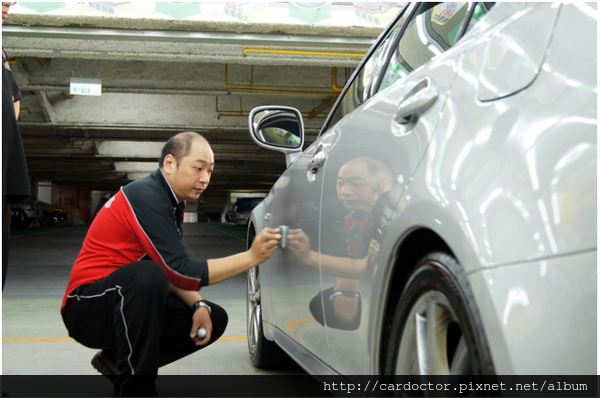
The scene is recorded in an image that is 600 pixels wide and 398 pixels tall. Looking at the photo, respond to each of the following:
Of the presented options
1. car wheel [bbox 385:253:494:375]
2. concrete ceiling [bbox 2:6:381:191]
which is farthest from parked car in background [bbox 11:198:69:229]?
car wheel [bbox 385:253:494:375]

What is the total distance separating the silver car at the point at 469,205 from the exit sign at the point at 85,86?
29.9 feet

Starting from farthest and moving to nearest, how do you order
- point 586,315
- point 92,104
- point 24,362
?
point 92,104, point 24,362, point 586,315

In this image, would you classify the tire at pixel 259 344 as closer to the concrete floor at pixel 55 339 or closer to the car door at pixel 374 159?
the concrete floor at pixel 55 339

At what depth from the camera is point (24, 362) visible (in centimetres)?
364

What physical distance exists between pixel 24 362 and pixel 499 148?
3191 millimetres

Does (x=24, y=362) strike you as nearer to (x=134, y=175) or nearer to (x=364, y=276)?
(x=364, y=276)

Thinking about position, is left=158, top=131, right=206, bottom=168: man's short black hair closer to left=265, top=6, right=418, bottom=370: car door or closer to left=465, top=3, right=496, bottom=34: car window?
left=265, top=6, right=418, bottom=370: car door

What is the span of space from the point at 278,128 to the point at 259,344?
1.11 m

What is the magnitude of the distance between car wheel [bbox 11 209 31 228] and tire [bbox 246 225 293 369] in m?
23.3

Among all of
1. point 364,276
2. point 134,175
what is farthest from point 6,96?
point 134,175

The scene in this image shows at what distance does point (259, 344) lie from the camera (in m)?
3.50

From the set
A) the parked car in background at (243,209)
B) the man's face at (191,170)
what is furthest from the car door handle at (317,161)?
the parked car in background at (243,209)

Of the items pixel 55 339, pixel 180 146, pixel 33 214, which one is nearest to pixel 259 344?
pixel 180 146

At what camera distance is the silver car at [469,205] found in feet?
3.59
